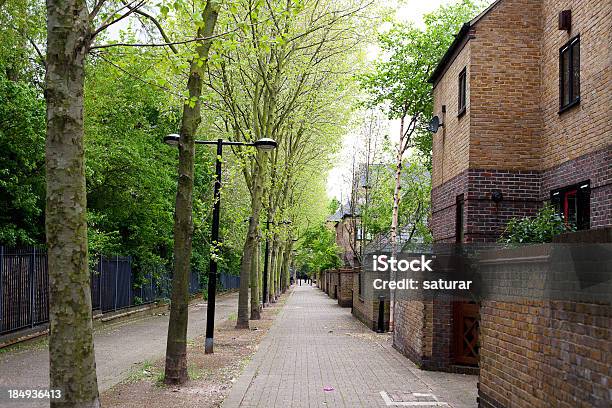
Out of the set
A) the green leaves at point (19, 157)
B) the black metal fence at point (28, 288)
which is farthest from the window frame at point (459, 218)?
the black metal fence at point (28, 288)

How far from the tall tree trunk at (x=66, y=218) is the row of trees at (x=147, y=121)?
0.01 meters

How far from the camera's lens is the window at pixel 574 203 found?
414 inches

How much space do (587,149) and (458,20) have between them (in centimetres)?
1152

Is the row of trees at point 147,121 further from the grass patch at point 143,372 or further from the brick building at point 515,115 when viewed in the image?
the brick building at point 515,115

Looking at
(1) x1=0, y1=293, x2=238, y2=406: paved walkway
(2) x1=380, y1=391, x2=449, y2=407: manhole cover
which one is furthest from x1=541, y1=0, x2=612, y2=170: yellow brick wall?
(1) x1=0, y1=293, x2=238, y2=406: paved walkway

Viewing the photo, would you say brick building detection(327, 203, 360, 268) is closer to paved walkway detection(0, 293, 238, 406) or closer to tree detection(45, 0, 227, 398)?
paved walkway detection(0, 293, 238, 406)

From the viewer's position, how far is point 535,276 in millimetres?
6832

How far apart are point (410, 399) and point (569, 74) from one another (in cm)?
595

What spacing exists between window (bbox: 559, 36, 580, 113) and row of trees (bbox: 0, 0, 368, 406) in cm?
476

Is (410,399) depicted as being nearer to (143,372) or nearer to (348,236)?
(143,372)

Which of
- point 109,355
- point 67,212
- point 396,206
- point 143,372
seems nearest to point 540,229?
point 143,372

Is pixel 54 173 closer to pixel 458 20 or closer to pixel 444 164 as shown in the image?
pixel 444 164

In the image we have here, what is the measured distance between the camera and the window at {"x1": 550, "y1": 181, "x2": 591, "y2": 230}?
1052 cm

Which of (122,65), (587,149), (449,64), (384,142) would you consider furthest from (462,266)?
(384,142)
